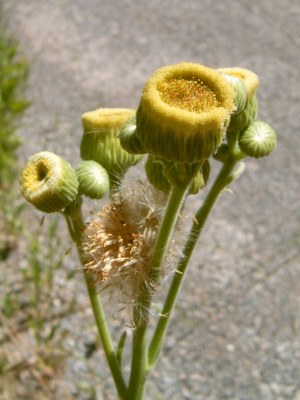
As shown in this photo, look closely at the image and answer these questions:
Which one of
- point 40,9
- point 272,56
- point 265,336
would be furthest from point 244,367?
point 40,9

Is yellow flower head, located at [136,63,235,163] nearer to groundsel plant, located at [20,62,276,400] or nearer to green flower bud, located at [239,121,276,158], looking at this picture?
groundsel plant, located at [20,62,276,400]

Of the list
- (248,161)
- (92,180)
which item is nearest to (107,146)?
(92,180)

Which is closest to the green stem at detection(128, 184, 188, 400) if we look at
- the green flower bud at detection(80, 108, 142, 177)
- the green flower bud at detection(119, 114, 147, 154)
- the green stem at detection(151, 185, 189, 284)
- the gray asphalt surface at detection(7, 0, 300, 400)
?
the green stem at detection(151, 185, 189, 284)

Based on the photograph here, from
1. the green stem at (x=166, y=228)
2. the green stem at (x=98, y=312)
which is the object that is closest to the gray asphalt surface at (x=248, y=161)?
the green stem at (x=98, y=312)

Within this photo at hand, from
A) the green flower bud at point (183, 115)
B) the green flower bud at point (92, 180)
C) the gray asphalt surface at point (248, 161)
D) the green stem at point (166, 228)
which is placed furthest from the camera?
the gray asphalt surface at point (248, 161)

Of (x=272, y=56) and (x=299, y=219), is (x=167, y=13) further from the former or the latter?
(x=299, y=219)

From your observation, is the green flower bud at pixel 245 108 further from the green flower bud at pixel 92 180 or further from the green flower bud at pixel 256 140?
the green flower bud at pixel 92 180

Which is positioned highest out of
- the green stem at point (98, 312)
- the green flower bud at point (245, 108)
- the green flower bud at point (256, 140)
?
the green flower bud at point (245, 108)
